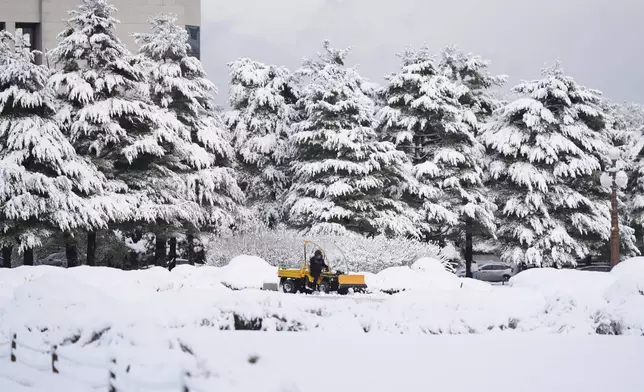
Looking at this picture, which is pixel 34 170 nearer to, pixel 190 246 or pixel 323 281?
pixel 190 246

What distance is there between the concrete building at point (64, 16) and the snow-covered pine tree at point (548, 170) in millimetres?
28979

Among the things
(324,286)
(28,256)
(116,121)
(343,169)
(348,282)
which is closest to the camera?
(348,282)

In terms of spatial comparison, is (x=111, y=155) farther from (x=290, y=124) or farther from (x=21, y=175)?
(x=290, y=124)

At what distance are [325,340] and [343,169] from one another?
28.2 metres

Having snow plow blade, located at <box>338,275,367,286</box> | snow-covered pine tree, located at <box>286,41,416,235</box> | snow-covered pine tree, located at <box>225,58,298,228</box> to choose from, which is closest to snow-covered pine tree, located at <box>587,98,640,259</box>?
snow-covered pine tree, located at <box>286,41,416,235</box>

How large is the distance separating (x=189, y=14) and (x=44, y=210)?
36.0 meters

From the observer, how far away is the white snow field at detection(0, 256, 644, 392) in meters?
10.2

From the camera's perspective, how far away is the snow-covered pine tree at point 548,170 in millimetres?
42875

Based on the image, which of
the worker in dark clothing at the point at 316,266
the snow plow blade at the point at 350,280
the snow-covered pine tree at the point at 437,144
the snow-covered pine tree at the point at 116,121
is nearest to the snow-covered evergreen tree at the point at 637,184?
the snow-covered pine tree at the point at 437,144

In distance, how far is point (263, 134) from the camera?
153 ft

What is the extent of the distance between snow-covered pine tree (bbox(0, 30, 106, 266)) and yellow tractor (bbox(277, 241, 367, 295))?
8500mm

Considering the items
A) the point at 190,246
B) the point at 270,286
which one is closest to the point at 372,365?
the point at 270,286

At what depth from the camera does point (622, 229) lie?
45719 millimetres

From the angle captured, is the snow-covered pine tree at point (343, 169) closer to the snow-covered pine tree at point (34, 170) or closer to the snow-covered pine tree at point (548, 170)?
the snow-covered pine tree at point (548, 170)
